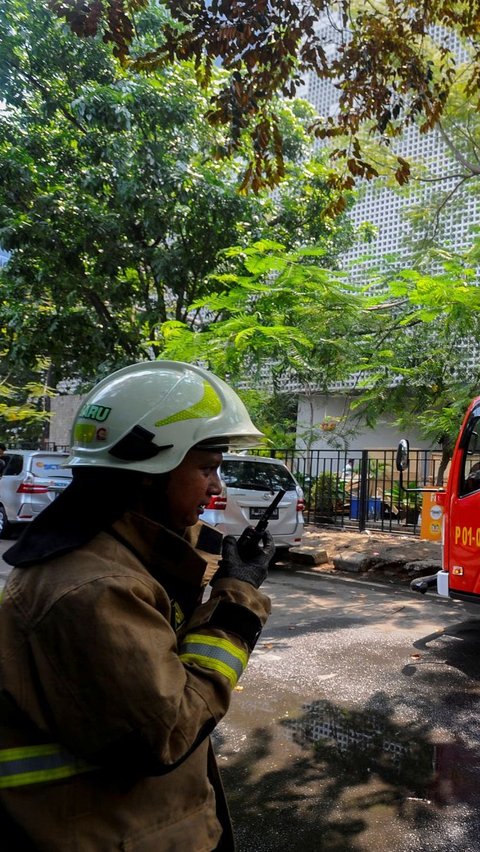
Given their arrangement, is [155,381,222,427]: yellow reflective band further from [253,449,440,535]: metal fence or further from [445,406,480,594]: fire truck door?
[253,449,440,535]: metal fence

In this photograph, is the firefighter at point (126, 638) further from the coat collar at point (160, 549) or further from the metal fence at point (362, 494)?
the metal fence at point (362, 494)

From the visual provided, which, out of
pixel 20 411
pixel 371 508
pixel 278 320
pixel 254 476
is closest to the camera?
pixel 278 320

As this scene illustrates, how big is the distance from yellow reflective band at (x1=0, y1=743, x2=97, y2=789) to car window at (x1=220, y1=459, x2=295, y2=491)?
28.3ft

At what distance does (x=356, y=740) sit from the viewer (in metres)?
3.96

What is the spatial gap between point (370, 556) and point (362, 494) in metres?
3.06

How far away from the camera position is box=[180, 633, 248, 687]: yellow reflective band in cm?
134

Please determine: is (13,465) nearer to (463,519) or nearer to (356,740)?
(463,519)

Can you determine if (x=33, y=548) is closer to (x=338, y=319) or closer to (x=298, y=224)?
(x=338, y=319)

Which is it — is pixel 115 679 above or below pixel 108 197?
below

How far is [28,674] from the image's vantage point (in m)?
1.19

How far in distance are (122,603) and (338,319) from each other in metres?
8.08

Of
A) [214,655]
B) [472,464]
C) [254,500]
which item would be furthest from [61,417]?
[214,655]

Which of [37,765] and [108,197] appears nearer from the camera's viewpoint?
[37,765]

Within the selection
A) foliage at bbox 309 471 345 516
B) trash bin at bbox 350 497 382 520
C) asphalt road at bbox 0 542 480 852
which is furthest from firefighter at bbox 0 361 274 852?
foliage at bbox 309 471 345 516
